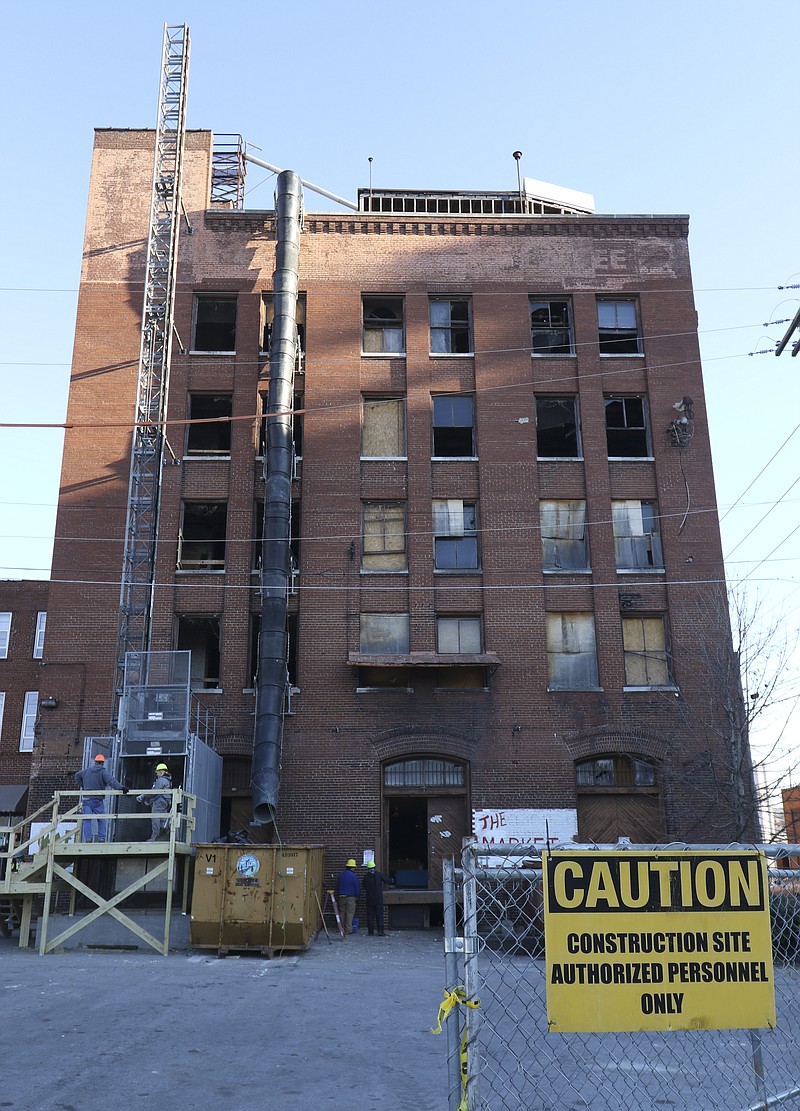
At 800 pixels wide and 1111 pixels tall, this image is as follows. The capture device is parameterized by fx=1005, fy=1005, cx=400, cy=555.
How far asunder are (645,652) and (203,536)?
13.2 meters

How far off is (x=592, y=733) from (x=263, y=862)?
11.8 meters

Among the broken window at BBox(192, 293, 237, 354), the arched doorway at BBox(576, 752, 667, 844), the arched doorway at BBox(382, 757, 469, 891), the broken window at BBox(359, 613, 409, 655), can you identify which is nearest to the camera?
the arched doorway at BBox(382, 757, 469, 891)

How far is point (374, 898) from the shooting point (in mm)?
23156

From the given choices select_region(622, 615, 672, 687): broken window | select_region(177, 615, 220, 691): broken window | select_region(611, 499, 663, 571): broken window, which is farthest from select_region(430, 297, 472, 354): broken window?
select_region(177, 615, 220, 691): broken window

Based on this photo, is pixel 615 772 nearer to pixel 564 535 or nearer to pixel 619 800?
pixel 619 800

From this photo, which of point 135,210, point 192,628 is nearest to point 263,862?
point 192,628

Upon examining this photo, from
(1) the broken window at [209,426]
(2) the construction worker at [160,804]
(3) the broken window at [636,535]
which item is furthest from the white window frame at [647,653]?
(2) the construction worker at [160,804]

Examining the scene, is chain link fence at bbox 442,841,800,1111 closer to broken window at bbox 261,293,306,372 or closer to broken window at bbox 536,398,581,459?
broken window at bbox 536,398,581,459

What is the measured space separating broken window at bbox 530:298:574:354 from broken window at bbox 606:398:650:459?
2285 mm

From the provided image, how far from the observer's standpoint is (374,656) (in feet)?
88.4

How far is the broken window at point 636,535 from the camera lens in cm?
2947

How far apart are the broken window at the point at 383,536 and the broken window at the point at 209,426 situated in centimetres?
470

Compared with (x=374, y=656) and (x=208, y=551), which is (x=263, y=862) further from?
(x=208, y=551)

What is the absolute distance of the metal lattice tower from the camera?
27422 millimetres
